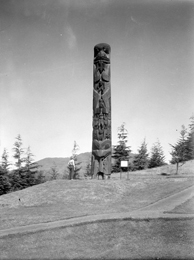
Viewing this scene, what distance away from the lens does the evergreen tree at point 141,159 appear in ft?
182

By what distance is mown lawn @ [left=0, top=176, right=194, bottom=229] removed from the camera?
1268 centimetres

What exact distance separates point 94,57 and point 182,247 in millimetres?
15363

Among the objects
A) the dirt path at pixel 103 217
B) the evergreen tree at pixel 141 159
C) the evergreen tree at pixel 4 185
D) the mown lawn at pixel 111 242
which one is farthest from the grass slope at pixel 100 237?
the evergreen tree at pixel 141 159

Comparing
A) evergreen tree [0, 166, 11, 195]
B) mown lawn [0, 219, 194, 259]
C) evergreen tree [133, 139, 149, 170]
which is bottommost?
mown lawn [0, 219, 194, 259]

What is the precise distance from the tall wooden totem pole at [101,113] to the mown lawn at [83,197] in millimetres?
2139

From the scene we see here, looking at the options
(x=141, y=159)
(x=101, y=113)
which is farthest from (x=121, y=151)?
(x=101, y=113)

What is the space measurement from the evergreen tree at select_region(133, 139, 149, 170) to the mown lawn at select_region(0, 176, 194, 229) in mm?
38361

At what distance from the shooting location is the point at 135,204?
13.4 m

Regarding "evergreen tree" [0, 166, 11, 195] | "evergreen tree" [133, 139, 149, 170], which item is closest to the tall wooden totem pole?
"evergreen tree" [0, 166, 11, 195]

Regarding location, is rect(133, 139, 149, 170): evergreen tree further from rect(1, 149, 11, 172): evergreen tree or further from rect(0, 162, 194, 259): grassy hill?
rect(0, 162, 194, 259): grassy hill

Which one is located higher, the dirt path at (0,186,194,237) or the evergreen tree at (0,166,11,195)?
the evergreen tree at (0,166,11,195)

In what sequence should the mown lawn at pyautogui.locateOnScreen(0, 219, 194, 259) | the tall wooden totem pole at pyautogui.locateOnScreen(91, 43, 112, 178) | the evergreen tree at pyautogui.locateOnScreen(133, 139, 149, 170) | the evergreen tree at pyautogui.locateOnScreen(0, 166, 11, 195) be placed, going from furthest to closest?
the evergreen tree at pyautogui.locateOnScreen(133, 139, 149, 170), the evergreen tree at pyautogui.locateOnScreen(0, 166, 11, 195), the tall wooden totem pole at pyautogui.locateOnScreen(91, 43, 112, 178), the mown lawn at pyautogui.locateOnScreen(0, 219, 194, 259)

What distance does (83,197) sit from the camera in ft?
49.9

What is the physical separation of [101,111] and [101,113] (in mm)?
134
